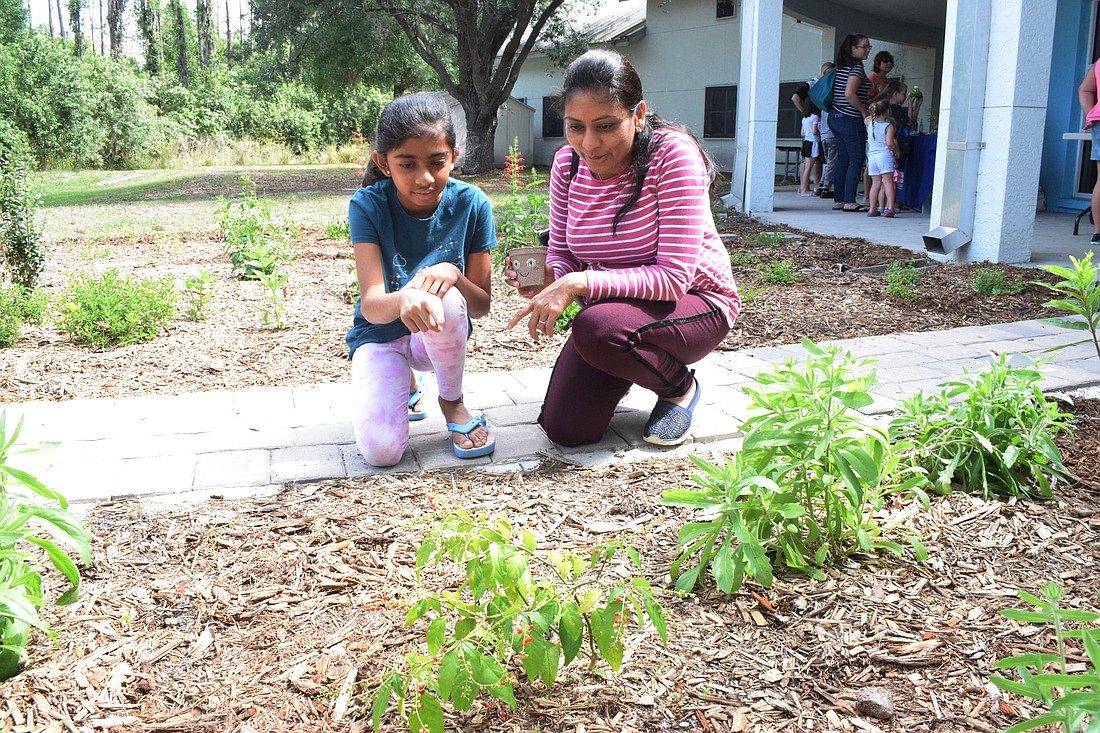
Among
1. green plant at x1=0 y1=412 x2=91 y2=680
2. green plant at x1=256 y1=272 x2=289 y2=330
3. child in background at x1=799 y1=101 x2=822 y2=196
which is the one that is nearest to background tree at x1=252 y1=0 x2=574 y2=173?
child in background at x1=799 y1=101 x2=822 y2=196

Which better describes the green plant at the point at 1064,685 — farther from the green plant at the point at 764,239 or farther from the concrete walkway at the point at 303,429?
the green plant at the point at 764,239

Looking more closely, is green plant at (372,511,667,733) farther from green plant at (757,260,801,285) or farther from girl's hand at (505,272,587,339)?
green plant at (757,260,801,285)

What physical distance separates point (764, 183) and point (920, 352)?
704 centimetres

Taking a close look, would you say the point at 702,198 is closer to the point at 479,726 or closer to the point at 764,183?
the point at 479,726

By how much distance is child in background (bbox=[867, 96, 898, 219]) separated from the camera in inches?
402

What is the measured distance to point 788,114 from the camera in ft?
65.3

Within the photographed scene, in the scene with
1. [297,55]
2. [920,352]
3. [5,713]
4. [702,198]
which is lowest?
[5,713]

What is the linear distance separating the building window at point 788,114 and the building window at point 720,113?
116 centimetres

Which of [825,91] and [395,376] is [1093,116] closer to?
[825,91]

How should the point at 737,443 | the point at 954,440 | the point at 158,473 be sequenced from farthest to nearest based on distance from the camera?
the point at 737,443
the point at 158,473
the point at 954,440

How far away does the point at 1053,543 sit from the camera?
2502 millimetres

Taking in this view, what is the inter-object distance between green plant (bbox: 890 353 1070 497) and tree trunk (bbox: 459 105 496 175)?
19.2 metres

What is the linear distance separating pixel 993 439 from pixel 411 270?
2143 mm

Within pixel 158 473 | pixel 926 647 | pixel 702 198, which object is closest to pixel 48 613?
pixel 158 473
